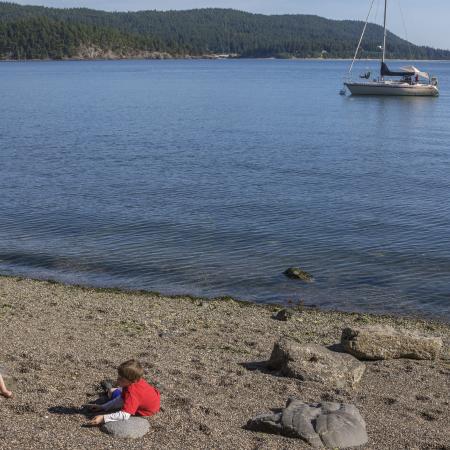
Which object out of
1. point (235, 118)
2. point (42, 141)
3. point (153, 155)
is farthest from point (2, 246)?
point (235, 118)

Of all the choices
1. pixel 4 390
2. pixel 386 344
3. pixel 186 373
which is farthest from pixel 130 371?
pixel 386 344

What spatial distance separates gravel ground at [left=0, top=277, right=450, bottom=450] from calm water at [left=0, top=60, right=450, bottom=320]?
8.79ft

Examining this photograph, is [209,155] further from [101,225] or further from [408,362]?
[408,362]

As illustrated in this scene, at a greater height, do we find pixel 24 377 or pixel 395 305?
pixel 24 377

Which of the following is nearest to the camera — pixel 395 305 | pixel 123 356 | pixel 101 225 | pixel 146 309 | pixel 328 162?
pixel 123 356

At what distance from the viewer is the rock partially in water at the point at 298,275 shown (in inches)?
823

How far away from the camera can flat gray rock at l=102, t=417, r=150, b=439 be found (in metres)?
9.69

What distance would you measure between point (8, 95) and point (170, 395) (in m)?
86.0

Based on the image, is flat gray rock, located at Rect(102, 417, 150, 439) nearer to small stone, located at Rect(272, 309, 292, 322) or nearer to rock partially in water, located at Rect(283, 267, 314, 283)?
small stone, located at Rect(272, 309, 292, 322)

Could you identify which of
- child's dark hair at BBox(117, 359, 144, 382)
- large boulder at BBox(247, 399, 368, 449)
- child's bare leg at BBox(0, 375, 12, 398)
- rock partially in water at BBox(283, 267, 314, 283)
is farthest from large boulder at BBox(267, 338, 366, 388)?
rock partially in water at BBox(283, 267, 314, 283)

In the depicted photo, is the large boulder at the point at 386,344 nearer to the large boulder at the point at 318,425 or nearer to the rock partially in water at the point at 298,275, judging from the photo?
the large boulder at the point at 318,425

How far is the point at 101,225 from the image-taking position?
2664cm

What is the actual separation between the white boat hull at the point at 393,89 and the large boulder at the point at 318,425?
263ft

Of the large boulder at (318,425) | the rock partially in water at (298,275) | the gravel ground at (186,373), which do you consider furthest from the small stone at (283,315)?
the large boulder at (318,425)
